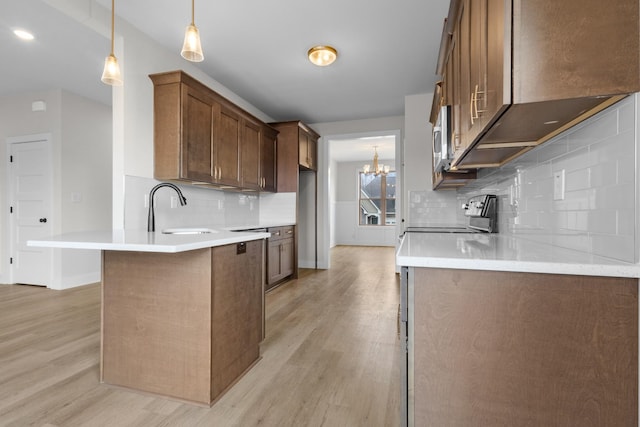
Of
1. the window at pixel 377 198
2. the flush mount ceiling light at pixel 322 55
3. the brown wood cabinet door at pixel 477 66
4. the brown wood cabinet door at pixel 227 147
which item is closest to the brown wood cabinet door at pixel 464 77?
the brown wood cabinet door at pixel 477 66

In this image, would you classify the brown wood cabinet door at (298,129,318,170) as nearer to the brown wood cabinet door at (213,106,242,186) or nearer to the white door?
the brown wood cabinet door at (213,106,242,186)

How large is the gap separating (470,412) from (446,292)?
369 mm

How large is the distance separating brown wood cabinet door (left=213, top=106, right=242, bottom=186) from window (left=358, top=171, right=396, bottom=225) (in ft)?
19.5

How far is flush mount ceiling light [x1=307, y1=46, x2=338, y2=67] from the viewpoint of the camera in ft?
9.86

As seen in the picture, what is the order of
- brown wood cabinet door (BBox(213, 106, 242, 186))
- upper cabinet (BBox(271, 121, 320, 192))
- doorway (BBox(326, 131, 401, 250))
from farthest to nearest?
doorway (BBox(326, 131, 401, 250))
upper cabinet (BBox(271, 121, 320, 192))
brown wood cabinet door (BBox(213, 106, 242, 186))

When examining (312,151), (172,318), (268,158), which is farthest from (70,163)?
(172,318)

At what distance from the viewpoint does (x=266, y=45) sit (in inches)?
117

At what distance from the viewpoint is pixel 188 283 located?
5.20 ft

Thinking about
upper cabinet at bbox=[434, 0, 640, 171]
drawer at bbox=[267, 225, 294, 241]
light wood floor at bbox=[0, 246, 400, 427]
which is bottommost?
light wood floor at bbox=[0, 246, 400, 427]

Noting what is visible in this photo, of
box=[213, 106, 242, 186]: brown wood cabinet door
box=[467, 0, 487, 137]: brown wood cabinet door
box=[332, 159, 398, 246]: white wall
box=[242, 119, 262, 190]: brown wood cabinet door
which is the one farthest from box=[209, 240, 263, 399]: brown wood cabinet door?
box=[332, 159, 398, 246]: white wall

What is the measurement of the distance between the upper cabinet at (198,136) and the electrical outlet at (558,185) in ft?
8.46

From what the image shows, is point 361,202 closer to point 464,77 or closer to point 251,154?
point 251,154

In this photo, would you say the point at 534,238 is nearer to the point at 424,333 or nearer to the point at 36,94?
the point at 424,333

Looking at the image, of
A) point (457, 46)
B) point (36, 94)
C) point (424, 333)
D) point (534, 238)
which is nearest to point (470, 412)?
point (424, 333)
